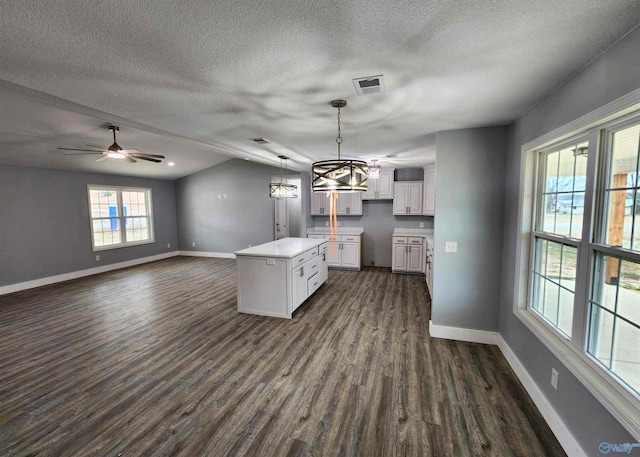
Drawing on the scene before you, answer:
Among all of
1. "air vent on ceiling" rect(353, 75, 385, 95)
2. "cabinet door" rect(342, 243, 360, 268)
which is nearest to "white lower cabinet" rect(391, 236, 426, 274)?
"cabinet door" rect(342, 243, 360, 268)

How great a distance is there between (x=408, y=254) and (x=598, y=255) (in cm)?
438

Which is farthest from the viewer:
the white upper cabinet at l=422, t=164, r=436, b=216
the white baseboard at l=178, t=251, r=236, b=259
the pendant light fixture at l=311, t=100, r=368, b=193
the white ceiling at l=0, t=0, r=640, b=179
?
the white baseboard at l=178, t=251, r=236, b=259

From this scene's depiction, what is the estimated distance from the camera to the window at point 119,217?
6410mm

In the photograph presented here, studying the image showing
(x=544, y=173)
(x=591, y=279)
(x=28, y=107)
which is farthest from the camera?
(x=28, y=107)

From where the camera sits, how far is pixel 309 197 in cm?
692

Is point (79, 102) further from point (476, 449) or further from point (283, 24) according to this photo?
point (476, 449)

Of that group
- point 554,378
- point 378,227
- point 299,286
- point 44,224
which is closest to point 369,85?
point 554,378

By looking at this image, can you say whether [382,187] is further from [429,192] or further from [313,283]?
[313,283]

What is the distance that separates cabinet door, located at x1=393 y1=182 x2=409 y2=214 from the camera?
6204 mm

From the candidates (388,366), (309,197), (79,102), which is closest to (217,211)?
(309,197)

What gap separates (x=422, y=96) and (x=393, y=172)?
428 cm

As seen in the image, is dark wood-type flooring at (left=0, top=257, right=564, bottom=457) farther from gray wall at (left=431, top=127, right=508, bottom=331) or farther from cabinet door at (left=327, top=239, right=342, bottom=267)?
cabinet door at (left=327, top=239, right=342, bottom=267)

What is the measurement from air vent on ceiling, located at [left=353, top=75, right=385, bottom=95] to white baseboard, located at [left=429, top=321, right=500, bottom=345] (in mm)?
2703

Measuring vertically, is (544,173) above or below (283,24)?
below
